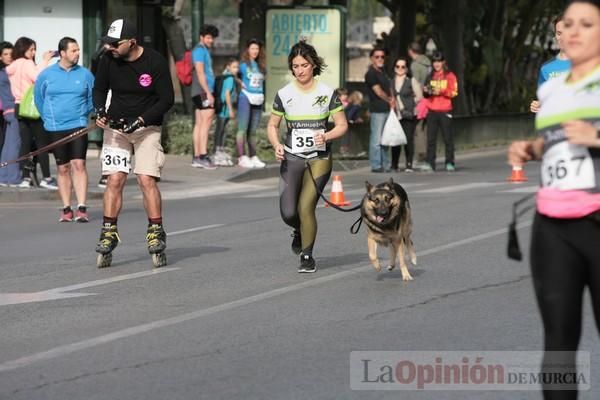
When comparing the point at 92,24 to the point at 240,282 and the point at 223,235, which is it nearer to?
the point at 223,235

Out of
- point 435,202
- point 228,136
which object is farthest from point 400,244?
point 228,136

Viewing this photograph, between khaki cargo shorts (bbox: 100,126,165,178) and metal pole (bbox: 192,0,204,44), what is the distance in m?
13.2

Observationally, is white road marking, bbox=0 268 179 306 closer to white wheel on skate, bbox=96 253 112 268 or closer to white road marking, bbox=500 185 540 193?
white wheel on skate, bbox=96 253 112 268

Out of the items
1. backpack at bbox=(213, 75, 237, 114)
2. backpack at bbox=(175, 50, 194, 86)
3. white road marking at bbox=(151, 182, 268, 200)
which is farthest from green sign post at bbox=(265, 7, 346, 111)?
white road marking at bbox=(151, 182, 268, 200)

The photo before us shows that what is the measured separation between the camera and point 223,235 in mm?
15367

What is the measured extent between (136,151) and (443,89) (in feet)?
40.4

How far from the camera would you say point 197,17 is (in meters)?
25.8

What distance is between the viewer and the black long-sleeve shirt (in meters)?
12.4

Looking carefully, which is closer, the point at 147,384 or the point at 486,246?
the point at 147,384

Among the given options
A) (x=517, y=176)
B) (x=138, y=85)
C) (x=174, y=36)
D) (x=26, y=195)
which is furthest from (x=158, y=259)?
(x=174, y=36)

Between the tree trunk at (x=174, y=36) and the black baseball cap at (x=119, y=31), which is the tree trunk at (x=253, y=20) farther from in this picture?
the black baseball cap at (x=119, y=31)

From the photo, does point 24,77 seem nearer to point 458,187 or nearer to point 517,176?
point 458,187

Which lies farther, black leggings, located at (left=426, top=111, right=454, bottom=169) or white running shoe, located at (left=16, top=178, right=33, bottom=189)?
black leggings, located at (left=426, top=111, right=454, bottom=169)

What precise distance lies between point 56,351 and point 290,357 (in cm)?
132
